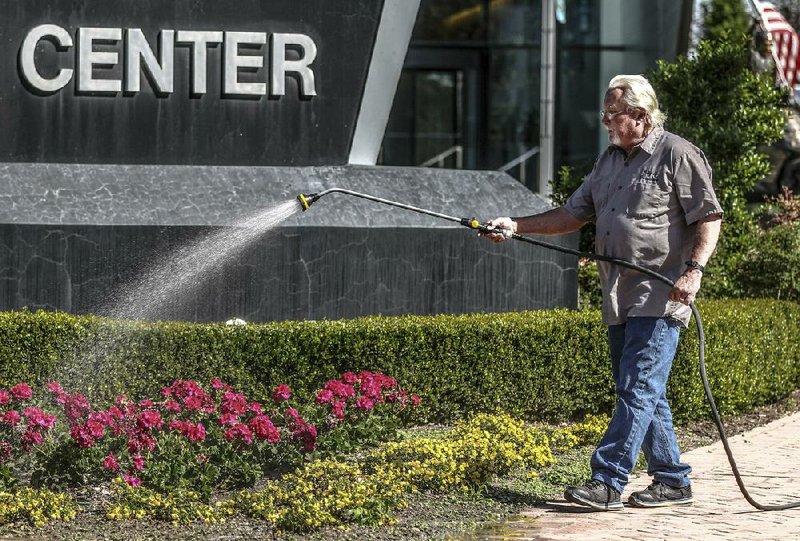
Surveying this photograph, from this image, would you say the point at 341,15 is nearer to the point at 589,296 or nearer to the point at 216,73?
→ the point at 216,73

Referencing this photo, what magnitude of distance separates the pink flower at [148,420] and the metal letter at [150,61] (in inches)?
172

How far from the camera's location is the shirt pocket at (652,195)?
216 inches

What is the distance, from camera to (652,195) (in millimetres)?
5484

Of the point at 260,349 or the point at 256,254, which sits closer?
the point at 260,349

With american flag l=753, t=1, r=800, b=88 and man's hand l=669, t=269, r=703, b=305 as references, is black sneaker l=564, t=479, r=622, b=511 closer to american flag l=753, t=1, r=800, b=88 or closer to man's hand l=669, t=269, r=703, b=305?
man's hand l=669, t=269, r=703, b=305

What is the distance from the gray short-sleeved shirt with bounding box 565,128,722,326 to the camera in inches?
214

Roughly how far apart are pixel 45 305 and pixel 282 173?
2066 millimetres

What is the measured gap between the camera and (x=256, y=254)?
29.7 feet

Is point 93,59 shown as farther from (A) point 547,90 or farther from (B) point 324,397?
(A) point 547,90

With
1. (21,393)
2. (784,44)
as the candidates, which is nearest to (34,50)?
(21,393)

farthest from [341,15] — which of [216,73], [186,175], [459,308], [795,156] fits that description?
[795,156]

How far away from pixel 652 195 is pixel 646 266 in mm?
313

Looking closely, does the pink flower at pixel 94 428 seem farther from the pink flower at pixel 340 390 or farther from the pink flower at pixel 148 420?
the pink flower at pixel 340 390

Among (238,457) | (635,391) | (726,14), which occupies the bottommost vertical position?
(238,457)
